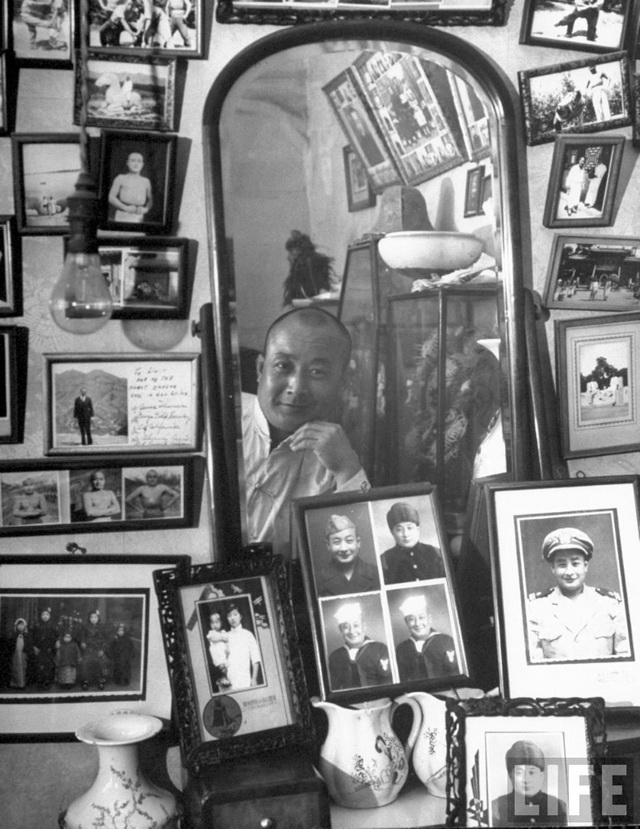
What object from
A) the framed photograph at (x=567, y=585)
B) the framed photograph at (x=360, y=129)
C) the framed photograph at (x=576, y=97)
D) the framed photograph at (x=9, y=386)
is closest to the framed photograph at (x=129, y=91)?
the framed photograph at (x=360, y=129)

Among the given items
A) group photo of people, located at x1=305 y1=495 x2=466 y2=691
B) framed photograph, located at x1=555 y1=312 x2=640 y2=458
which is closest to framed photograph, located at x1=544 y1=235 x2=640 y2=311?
framed photograph, located at x1=555 y1=312 x2=640 y2=458

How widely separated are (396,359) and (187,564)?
0.51 m

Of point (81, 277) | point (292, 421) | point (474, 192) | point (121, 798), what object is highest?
point (474, 192)

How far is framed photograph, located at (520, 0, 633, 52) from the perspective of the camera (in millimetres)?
1719

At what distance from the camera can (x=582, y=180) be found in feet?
5.78

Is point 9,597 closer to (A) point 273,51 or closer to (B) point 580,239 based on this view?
(A) point 273,51

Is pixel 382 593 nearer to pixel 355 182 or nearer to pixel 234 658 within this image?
pixel 234 658

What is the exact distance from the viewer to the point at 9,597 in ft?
5.36

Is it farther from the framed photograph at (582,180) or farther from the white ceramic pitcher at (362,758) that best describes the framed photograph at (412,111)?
the white ceramic pitcher at (362,758)

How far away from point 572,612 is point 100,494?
32.5 inches

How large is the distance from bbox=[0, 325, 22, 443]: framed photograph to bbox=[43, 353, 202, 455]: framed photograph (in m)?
0.05

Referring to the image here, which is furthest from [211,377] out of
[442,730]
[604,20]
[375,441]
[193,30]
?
[604,20]

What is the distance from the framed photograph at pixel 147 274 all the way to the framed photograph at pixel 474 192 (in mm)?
495

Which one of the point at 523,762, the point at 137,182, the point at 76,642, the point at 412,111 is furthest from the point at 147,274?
the point at 523,762
